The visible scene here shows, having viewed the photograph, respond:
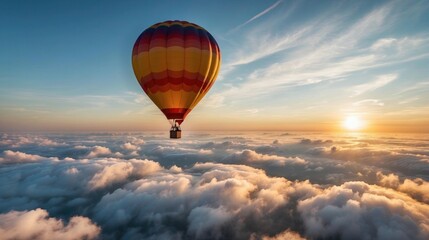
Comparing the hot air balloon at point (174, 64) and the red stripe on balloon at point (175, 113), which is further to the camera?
the red stripe on balloon at point (175, 113)

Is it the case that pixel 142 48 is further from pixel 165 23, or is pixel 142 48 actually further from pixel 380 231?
pixel 380 231

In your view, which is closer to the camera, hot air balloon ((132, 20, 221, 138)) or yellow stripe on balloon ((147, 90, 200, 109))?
hot air balloon ((132, 20, 221, 138))

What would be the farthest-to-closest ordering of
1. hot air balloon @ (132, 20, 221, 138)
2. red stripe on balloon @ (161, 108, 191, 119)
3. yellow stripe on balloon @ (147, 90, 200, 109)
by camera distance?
red stripe on balloon @ (161, 108, 191, 119)
yellow stripe on balloon @ (147, 90, 200, 109)
hot air balloon @ (132, 20, 221, 138)

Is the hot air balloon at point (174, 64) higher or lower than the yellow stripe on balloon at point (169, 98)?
higher

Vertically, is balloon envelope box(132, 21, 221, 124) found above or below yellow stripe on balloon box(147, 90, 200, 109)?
above

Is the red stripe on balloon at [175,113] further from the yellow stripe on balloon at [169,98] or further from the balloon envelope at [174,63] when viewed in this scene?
the yellow stripe on balloon at [169,98]

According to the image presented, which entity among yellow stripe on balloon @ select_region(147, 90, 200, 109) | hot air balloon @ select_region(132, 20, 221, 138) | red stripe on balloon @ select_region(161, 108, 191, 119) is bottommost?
red stripe on balloon @ select_region(161, 108, 191, 119)

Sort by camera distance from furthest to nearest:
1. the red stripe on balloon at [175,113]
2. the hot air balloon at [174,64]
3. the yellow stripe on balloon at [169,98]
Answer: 1. the red stripe on balloon at [175,113]
2. the yellow stripe on balloon at [169,98]
3. the hot air balloon at [174,64]

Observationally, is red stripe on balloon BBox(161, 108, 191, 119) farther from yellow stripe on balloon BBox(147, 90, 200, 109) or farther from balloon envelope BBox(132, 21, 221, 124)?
yellow stripe on balloon BBox(147, 90, 200, 109)

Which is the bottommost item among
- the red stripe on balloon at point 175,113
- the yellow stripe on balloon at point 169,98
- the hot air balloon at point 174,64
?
the red stripe on balloon at point 175,113
